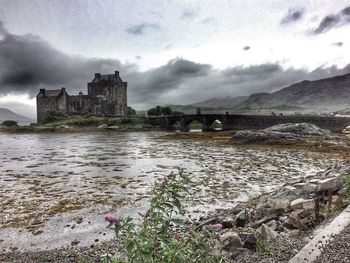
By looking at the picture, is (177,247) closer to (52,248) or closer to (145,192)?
(52,248)

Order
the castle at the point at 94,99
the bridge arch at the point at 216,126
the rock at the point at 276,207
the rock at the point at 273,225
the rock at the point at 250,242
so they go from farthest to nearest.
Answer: the castle at the point at 94,99 → the bridge arch at the point at 216,126 → the rock at the point at 276,207 → the rock at the point at 273,225 → the rock at the point at 250,242

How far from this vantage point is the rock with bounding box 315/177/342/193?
977 cm

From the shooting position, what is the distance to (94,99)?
11956cm

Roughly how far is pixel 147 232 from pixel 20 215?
945 centimetres

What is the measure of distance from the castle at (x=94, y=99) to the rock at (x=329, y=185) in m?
109

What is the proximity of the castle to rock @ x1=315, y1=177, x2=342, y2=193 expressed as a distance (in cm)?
10869

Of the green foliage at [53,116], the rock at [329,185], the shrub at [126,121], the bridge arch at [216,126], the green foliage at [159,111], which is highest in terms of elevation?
the green foliage at [159,111]

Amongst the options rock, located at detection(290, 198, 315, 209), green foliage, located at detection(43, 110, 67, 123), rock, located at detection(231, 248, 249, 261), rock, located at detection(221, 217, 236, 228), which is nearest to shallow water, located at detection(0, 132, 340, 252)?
rock, located at detection(221, 217, 236, 228)

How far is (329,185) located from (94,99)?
381 feet

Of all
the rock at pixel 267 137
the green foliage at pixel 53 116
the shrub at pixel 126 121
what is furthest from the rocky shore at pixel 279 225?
the green foliage at pixel 53 116

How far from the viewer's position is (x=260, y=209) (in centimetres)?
1016

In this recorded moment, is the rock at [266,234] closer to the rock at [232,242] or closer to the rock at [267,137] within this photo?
the rock at [232,242]

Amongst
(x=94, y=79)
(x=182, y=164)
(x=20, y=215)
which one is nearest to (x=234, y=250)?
(x=20, y=215)

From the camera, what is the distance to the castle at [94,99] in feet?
386
